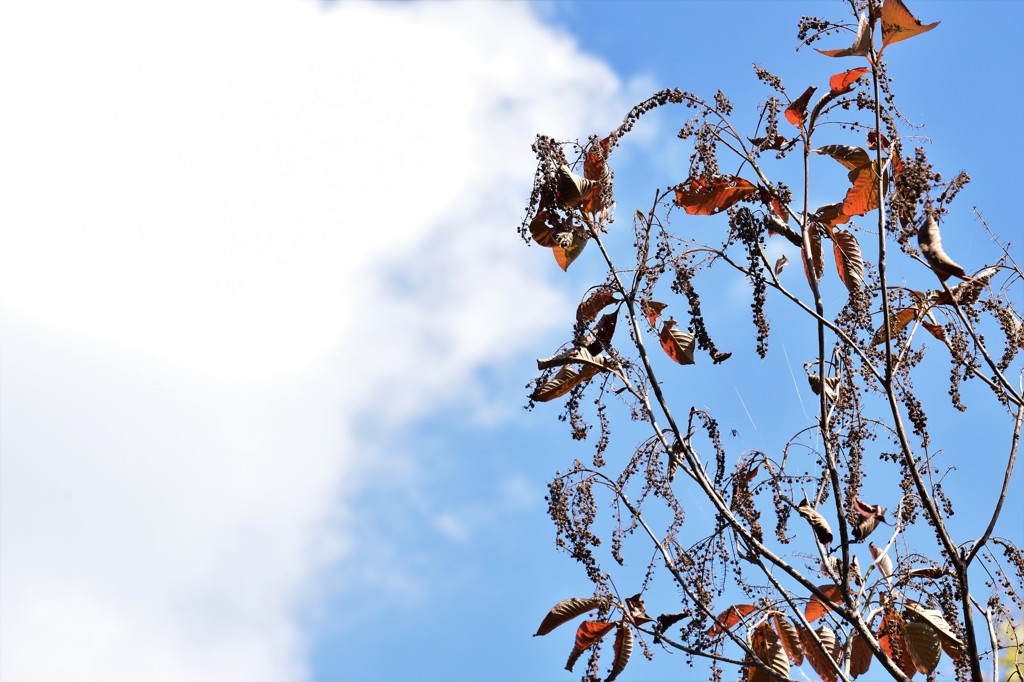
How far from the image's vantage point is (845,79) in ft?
9.37

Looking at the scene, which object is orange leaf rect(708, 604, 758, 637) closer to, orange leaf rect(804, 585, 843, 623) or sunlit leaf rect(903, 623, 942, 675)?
orange leaf rect(804, 585, 843, 623)

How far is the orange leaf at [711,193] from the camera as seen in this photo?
3.00 m

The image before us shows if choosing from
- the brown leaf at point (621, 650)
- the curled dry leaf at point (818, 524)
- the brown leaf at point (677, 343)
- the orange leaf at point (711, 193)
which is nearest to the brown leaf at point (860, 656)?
the curled dry leaf at point (818, 524)

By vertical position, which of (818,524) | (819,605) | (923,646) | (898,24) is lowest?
(923,646)

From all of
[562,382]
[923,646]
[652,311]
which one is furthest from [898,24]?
[923,646]

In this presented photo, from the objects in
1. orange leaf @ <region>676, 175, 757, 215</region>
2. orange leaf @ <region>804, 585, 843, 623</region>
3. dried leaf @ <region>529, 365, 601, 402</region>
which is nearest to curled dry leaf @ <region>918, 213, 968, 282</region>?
orange leaf @ <region>676, 175, 757, 215</region>

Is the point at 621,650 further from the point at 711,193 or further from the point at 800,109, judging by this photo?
the point at 800,109

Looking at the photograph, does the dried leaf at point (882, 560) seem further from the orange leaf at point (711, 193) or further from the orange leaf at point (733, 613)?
the orange leaf at point (711, 193)

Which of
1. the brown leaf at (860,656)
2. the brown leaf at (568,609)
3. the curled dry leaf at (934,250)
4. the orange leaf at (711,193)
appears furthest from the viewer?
the brown leaf at (860,656)

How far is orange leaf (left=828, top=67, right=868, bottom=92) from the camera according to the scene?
2842 millimetres

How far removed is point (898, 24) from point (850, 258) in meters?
0.70

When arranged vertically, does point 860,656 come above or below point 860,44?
below

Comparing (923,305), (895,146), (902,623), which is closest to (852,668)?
(902,623)

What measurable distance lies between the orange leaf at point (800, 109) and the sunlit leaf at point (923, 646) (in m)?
1.53
